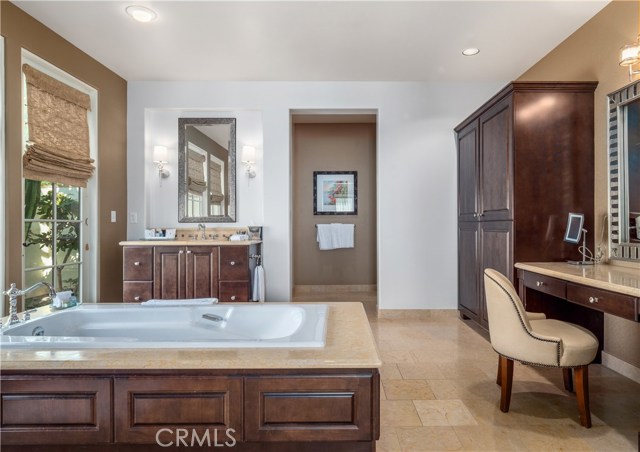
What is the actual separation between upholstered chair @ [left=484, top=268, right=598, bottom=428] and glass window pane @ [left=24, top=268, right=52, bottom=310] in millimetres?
3169

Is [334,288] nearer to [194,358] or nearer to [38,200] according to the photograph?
[38,200]

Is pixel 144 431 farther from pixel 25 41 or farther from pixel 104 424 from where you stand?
pixel 25 41

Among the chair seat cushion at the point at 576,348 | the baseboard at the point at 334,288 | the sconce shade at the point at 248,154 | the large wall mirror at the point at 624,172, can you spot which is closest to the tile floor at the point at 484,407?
the chair seat cushion at the point at 576,348

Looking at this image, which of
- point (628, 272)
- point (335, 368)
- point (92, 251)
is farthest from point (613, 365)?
point (92, 251)

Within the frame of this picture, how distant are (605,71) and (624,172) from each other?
768 mm

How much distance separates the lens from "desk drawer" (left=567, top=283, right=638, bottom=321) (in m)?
1.60

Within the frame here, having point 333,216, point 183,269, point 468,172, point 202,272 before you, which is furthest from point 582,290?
point 333,216

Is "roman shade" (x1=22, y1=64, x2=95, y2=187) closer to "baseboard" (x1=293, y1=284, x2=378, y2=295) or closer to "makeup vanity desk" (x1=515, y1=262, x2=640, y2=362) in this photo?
"baseboard" (x1=293, y1=284, x2=378, y2=295)

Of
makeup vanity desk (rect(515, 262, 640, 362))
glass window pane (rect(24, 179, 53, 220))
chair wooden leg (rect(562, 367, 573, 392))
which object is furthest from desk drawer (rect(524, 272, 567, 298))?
glass window pane (rect(24, 179, 53, 220))

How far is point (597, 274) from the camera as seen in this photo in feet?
6.73

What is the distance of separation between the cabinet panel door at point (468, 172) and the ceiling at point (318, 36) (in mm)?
673

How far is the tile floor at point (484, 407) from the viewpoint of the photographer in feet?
5.60

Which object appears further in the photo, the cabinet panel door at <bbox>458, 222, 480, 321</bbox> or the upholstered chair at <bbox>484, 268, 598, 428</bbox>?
the cabinet panel door at <bbox>458, 222, 480, 321</bbox>

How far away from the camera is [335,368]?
4.22 ft
